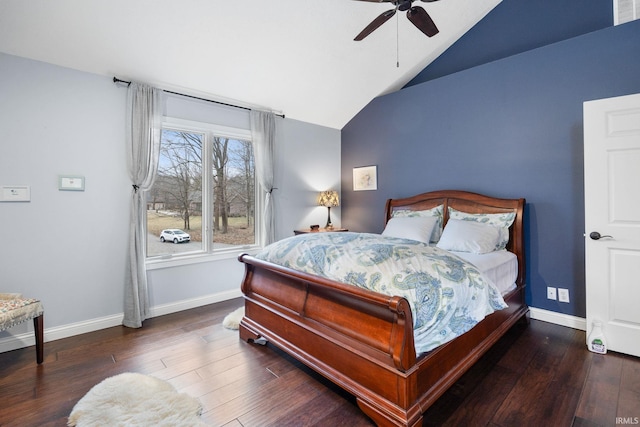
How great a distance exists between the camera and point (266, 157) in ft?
13.6

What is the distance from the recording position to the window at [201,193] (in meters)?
3.52

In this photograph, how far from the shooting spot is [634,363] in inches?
89.4

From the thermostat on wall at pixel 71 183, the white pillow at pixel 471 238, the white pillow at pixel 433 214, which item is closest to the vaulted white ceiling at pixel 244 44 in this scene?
the thermostat on wall at pixel 71 183

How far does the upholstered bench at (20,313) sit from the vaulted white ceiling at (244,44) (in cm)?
204

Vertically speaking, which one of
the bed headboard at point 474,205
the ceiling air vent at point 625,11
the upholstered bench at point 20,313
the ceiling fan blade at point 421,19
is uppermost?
the ceiling air vent at point 625,11

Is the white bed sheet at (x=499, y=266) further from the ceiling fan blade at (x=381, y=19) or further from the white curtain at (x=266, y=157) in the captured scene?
the white curtain at (x=266, y=157)

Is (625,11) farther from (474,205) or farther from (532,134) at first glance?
(474,205)

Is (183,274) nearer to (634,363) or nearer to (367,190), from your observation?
(367,190)

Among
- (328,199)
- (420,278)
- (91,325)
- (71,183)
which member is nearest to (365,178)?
(328,199)

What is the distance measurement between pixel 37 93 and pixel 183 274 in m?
2.17

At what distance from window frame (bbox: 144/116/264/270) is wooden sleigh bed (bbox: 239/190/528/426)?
3.91 ft

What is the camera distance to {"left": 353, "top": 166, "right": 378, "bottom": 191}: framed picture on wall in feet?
15.4

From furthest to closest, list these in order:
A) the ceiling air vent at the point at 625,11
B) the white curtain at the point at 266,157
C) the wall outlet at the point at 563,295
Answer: the white curtain at the point at 266,157, the wall outlet at the point at 563,295, the ceiling air vent at the point at 625,11

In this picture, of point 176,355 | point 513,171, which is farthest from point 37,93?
point 513,171
